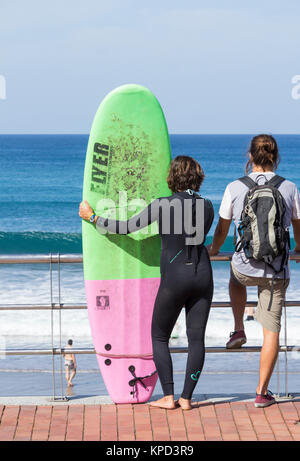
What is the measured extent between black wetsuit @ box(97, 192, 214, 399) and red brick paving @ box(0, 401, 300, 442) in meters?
0.22

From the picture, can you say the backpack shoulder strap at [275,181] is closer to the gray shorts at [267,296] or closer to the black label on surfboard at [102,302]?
the gray shorts at [267,296]

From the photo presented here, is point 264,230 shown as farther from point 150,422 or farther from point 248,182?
point 150,422

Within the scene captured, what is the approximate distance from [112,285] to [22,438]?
124 centimetres

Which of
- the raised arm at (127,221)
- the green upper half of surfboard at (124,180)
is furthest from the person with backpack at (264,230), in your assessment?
the green upper half of surfboard at (124,180)

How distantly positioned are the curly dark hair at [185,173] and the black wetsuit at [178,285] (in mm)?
61

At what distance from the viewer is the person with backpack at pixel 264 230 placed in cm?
414

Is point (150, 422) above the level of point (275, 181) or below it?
below

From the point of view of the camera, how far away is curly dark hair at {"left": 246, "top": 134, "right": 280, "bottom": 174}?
421cm

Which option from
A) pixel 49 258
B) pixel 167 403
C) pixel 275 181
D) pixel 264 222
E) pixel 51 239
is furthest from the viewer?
pixel 51 239

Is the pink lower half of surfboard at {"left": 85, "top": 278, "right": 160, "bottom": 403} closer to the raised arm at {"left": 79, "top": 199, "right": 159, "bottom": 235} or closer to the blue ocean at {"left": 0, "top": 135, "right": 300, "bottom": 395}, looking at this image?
the raised arm at {"left": 79, "top": 199, "right": 159, "bottom": 235}

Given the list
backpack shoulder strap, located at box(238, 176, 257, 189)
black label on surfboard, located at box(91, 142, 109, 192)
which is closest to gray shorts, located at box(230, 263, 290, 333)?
backpack shoulder strap, located at box(238, 176, 257, 189)

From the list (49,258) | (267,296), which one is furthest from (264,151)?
(49,258)

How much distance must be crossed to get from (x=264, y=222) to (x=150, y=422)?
1299 millimetres

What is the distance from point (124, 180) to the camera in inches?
192
